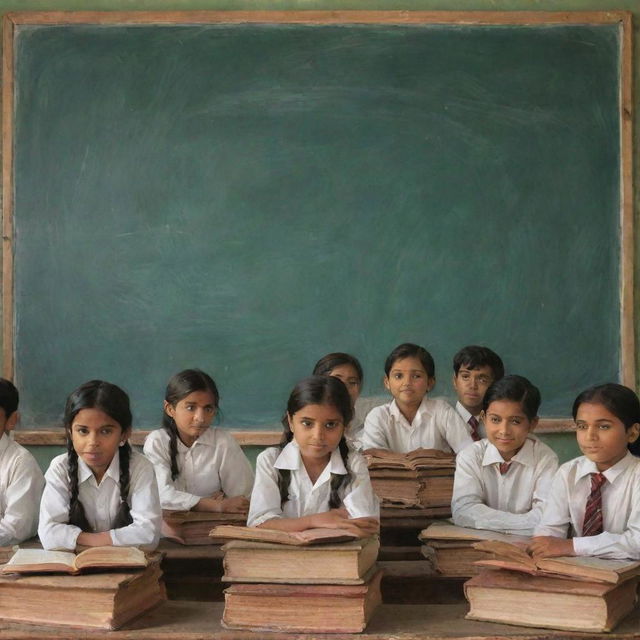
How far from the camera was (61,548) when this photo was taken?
260 centimetres

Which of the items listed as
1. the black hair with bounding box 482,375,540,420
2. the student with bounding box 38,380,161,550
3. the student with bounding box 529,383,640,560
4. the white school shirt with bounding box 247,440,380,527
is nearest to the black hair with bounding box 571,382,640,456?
the student with bounding box 529,383,640,560

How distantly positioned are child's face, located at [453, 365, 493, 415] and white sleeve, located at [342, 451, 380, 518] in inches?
58.6

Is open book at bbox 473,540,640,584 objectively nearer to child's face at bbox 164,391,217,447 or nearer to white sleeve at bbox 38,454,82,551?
white sleeve at bbox 38,454,82,551

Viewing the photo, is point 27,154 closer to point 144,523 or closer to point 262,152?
point 262,152

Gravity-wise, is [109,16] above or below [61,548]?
above

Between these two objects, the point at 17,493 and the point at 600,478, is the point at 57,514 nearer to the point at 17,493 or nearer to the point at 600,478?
the point at 17,493

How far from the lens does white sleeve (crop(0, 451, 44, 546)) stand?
2.97m

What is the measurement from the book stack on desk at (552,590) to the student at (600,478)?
287 mm

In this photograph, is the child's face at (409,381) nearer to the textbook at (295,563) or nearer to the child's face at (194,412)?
the child's face at (194,412)

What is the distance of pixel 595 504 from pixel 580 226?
256cm

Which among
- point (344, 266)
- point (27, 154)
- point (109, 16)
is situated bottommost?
point (344, 266)

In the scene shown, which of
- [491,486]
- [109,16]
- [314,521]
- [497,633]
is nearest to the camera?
[497,633]

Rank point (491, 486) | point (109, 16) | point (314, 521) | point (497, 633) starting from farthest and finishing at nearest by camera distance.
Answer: point (109, 16), point (491, 486), point (314, 521), point (497, 633)

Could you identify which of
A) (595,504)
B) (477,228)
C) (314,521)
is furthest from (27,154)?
(595,504)
